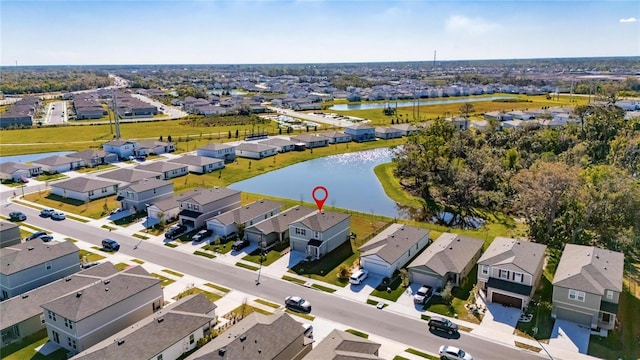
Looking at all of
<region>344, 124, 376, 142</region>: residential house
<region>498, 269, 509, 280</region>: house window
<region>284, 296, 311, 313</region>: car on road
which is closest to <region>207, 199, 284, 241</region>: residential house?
<region>284, 296, 311, 313</region>: car on road

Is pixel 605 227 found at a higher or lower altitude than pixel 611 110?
lower

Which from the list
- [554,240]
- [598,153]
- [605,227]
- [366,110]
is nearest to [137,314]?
[554,240]

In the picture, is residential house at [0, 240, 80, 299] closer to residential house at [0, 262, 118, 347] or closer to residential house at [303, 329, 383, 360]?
residential house at [0, 262, 118, 347]

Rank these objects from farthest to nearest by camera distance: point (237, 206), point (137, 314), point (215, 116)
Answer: point (215, 116) < point (237, 206) < point (137, 314)

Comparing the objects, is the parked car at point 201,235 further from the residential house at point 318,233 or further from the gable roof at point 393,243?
the gable roof at point 393,243

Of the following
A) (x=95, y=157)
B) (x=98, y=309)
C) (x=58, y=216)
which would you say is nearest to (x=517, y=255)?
(x=98, y=309)

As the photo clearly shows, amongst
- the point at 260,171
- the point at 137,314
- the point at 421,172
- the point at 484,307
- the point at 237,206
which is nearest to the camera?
the point at 137,314

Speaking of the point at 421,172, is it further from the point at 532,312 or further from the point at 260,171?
the point at 532,312
